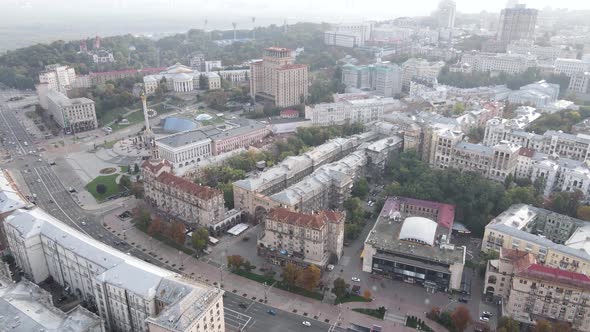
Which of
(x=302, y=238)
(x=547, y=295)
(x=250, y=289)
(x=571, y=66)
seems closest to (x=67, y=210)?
(x=250, y=289)

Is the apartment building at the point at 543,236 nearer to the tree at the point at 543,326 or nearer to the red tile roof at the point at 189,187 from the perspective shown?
the tree at the point at 543,326

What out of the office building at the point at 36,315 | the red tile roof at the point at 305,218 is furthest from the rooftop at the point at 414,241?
the office building at the point at 36,315

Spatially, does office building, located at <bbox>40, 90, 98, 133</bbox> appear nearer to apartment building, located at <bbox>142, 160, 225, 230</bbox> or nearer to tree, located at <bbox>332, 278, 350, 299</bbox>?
apartment building, located at <bbox>142, 160, 225, 230</bbox>

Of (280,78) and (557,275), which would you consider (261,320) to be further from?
(280,78)

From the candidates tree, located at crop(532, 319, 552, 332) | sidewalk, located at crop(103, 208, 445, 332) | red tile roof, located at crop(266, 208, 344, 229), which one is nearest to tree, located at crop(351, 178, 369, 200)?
red tile roof, located at crop(266, 208, 344, 229)

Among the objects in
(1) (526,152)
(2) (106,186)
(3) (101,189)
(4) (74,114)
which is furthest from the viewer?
(4) (74,114)

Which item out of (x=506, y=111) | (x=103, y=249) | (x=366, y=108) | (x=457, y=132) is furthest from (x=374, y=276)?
(x=506, y=111)

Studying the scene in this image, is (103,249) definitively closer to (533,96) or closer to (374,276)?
(374,276)
